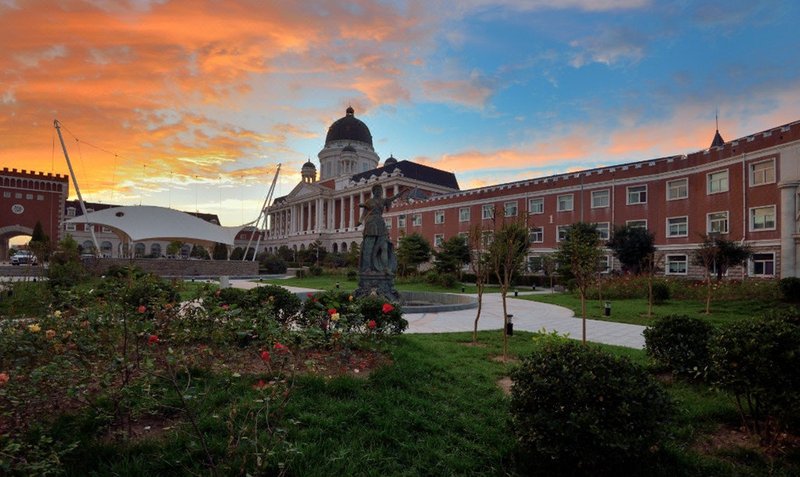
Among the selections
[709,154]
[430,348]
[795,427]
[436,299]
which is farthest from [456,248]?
[795,427]

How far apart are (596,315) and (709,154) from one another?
21.7 metres

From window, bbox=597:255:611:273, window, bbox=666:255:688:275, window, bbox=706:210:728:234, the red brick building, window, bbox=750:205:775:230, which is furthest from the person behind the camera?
the red brick building

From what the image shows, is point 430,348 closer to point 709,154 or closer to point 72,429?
point 72,429

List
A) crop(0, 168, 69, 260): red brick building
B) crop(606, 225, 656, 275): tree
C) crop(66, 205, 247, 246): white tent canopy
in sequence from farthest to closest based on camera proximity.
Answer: crop(0, 168, 69, 260): red brick building → crop(66, 205, 247, 246): white tent canopy → crop(606, 225, 656, 275): tree

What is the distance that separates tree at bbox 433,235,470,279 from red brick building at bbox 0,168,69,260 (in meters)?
51.2

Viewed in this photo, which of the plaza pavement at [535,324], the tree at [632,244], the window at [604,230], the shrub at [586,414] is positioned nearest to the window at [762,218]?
the tree at [632,244]

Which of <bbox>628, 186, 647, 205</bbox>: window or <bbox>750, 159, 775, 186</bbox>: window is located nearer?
<bbox>750, 159, 775, 186</bbox>: window

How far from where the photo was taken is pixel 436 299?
19594mm

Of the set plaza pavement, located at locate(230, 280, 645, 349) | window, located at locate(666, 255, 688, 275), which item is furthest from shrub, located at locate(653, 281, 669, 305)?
window, located at locate(666, 255, 688, 275)

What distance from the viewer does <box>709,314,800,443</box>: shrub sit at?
4.09 m

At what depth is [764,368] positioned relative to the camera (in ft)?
13.8

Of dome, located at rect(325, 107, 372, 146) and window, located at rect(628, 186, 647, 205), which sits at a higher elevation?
dome, located at rect(325, 107, 372, 146)

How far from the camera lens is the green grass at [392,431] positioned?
373 centimetres

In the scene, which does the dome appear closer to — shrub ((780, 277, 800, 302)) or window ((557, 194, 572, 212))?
window ((557, 194, 572, 212))
